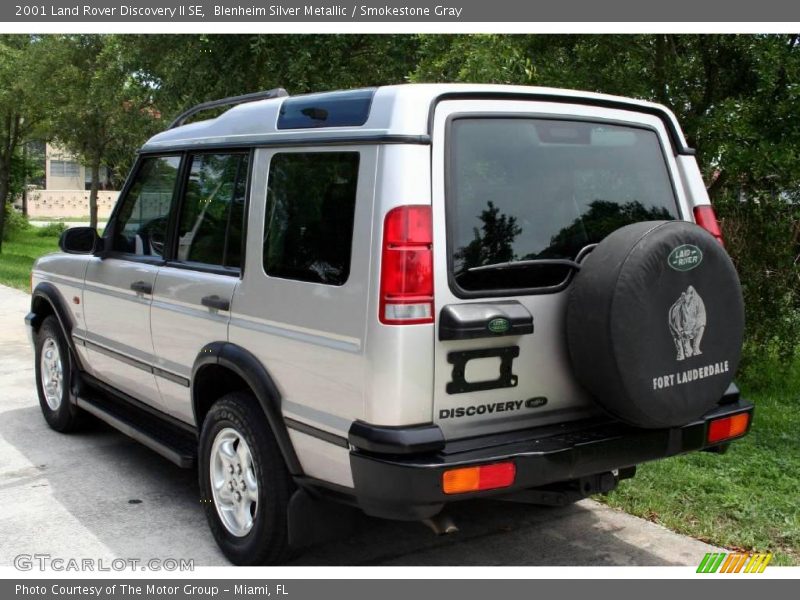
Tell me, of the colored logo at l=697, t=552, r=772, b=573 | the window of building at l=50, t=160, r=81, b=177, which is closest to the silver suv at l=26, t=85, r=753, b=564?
Answer: the colored logo at l=697, t=552, r=772, b=573

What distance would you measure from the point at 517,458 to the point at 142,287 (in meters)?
2.50

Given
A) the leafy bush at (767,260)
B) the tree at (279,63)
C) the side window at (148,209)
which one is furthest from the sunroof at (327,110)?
the tree at (279,63)

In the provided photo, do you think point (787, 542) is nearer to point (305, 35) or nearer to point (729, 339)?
point (729, 339)

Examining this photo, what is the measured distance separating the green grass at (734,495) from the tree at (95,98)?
12309mm

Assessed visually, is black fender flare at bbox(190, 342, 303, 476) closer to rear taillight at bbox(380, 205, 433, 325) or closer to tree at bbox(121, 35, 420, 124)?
rear taillight at bbox(380, 205, 433, 325)

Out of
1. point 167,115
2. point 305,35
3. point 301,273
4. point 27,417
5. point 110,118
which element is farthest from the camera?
point 110,118

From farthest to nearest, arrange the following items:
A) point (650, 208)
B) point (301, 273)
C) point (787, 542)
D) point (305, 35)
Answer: point (305, 35) → point (787, 542) → point (650, 208) → point (301, 273)

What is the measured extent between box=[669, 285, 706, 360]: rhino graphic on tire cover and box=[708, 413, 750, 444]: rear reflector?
485mm

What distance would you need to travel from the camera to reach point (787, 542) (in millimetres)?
4297

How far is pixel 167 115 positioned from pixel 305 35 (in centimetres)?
354

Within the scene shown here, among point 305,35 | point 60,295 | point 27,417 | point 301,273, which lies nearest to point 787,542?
point 301,273

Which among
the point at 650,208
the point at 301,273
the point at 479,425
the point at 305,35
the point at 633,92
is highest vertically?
the point at 305,35

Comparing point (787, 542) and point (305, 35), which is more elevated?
point (305, 35)

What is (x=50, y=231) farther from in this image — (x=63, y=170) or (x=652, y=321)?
(x=652, y=321)
